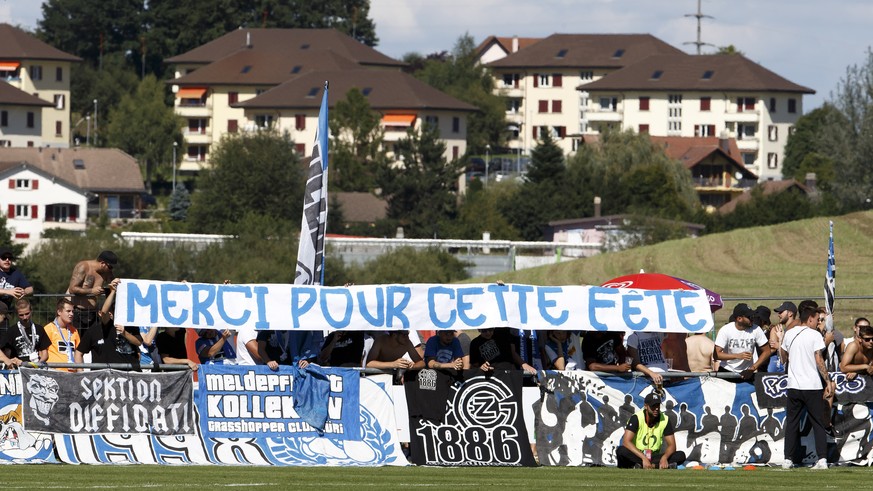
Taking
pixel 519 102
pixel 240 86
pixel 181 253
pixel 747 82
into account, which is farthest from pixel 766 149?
pixel 181 253

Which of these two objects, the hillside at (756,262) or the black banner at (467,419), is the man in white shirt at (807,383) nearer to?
the black banner at (467,419)

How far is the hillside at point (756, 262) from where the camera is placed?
48.2 m

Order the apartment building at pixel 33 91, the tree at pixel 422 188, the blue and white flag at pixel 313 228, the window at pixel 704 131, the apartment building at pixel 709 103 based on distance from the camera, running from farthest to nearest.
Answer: the window at pixel 704 131 < the apartment building at pixel 709 103 < the apartment building at pixel 33 91 < the tree at pixel 422 188 < the blue and white flag at pixel 313 228

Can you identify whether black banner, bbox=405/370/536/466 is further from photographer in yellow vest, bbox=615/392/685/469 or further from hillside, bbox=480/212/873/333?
hillside, bbox=480/212/873/333

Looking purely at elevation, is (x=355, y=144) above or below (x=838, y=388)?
above

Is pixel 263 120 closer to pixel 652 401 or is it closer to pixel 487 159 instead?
pixel 487 159

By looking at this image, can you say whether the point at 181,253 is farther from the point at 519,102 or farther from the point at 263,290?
the point at 519,102

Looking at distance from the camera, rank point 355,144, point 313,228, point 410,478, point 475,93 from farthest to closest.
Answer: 1. point 475,93
2. point 355,144
3. point 313,228
4. point 410,478

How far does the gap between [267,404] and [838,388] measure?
239 inches

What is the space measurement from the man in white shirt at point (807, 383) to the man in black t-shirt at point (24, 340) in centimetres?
788

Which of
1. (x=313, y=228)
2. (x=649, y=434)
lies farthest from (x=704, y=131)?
(x=649, y=434)

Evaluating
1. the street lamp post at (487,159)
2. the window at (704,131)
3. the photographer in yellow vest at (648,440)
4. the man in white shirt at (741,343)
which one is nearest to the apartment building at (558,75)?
the street lamp post at (487,159)

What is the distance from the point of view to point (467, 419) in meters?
17.5

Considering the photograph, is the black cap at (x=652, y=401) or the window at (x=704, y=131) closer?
the black cap at (x=652, y=401)
